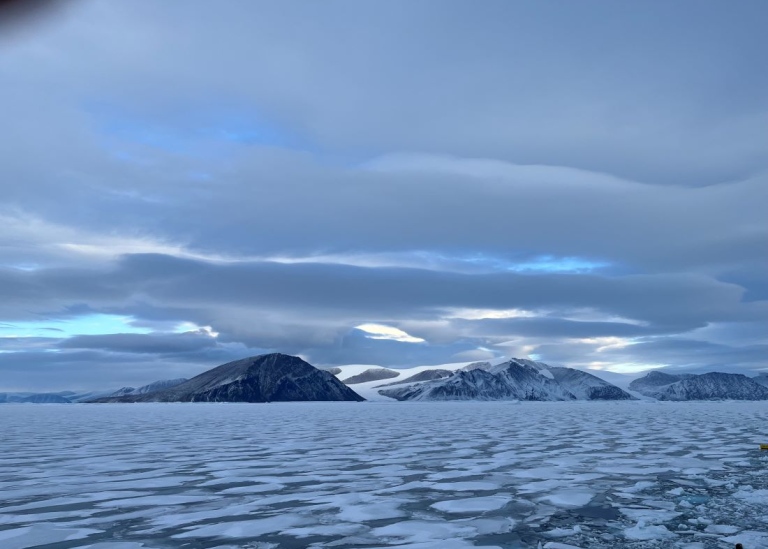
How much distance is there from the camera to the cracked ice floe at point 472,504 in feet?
42.7

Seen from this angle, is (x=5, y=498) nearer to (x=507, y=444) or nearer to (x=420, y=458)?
(x=420, y=458)

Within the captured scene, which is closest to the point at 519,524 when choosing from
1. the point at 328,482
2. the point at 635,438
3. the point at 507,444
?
the point at 328,482

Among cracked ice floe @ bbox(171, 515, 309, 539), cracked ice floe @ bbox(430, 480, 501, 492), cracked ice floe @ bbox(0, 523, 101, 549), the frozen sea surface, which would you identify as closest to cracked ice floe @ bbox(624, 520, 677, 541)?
the frozen sea surface

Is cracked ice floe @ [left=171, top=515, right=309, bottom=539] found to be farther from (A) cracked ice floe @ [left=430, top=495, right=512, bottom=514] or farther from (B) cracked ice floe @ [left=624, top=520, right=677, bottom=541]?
(B) cracked ice floe @ [left=624, top=520, right=677, bottom=541]

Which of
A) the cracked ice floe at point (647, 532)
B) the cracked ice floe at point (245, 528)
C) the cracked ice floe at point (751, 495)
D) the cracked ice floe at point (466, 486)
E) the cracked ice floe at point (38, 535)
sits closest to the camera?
the cracked ice floe at point (38, 535)

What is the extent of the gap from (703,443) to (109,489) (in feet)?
78.9

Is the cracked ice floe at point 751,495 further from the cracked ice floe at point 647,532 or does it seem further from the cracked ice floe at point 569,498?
the cracked ice floe at point 647,532

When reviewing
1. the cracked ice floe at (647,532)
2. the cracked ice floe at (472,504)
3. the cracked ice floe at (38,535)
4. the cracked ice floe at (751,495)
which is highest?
the cracked ice floe at (38,535)

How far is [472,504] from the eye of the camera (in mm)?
13625

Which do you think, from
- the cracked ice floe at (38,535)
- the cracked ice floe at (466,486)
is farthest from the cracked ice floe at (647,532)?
the cracked ice floe at (38,535)

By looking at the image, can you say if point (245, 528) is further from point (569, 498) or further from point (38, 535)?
point (569, 498)

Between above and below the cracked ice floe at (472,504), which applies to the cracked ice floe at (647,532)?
below

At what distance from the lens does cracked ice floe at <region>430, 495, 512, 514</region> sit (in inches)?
512

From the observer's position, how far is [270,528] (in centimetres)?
1134
